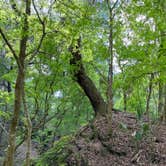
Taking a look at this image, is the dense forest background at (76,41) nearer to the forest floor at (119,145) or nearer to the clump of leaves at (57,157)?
the forest floor at (119,145)

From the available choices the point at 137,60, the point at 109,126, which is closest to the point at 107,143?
the point at 109,126

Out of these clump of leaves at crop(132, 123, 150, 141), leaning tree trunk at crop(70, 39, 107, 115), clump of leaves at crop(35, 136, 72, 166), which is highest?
leaning tree trunk at crop(70, 39, 107, 115)

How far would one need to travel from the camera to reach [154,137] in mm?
6289

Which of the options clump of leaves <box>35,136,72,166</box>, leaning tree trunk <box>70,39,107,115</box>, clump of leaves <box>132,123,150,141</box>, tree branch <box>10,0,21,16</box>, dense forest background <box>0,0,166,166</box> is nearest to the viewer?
tree branch <box>10,0,21,16</box>

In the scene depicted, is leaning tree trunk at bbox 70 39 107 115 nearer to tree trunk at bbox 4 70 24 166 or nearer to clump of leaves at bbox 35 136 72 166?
clump of leaves at bbox 35 136 72 166

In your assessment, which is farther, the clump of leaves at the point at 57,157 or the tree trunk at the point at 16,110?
the clump of leaves at the point at 57,157

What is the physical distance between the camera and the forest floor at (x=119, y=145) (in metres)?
5.61

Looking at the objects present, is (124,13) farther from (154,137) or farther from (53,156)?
(53,156)

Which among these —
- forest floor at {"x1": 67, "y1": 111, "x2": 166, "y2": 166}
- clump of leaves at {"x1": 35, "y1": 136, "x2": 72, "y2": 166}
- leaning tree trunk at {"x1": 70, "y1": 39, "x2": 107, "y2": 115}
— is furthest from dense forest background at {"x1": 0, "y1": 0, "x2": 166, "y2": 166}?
clump of leaves at {"x1": 35, "y1": 136, "x2": 72, "y2": 166}

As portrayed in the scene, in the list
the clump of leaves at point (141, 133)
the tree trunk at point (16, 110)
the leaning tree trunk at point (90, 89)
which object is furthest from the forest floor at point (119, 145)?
the tree trunk at point (16, 110)

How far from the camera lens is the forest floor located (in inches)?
221

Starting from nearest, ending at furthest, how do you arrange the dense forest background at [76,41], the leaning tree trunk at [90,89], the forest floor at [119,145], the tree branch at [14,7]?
the tree branch at [14,7] < the dense forest background at [76,41] < the forest floor at [119,145] < the leaning tree trunk at [90,89]

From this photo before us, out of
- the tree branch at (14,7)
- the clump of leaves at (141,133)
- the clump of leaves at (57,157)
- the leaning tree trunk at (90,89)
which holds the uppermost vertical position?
the tree branch at (14,7)

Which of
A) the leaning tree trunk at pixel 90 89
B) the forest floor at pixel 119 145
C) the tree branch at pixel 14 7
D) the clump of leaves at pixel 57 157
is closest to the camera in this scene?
the tree branch at pixel 14 7
